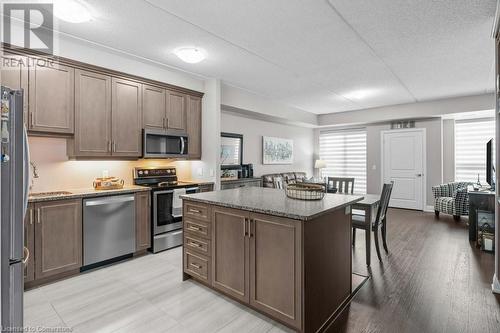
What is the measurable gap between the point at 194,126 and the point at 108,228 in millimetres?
1978

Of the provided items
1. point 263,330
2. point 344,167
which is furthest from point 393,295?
point 344,167

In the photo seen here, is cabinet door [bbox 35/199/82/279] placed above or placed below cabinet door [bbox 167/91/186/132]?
below

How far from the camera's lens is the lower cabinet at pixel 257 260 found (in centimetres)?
186

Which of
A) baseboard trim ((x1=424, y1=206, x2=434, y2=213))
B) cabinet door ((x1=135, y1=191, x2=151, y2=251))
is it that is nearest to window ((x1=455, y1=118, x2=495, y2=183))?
baseboard trim ((x1=424, y1=206, x2=434, y2=213))

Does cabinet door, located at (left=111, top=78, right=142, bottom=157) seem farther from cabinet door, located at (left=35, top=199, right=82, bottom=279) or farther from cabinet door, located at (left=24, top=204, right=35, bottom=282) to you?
cabinet door, located at (left=24, top=204, right=35, bottom=282)

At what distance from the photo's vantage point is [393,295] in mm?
2463

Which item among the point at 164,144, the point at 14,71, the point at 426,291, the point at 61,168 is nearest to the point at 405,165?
the point at 426,291

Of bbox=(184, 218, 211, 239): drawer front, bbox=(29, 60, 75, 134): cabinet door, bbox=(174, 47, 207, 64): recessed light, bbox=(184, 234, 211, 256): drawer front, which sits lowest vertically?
bbox=(184, 234, 211, 256): drawer front

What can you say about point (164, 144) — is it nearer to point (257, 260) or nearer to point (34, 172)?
point (34, 172)

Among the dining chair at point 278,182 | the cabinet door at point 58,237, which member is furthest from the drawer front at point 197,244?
the dining chair at point 278,182

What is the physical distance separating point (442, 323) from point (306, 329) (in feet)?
3.63

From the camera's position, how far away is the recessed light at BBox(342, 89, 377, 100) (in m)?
5.15

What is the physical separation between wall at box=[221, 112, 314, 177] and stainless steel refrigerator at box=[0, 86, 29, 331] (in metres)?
4.10

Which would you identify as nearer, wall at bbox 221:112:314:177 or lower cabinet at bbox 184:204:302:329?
lower cabinet at bbox 184:204:302:329
